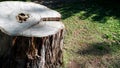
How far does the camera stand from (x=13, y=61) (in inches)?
166

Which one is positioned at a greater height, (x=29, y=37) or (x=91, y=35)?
(x=29, y=37)

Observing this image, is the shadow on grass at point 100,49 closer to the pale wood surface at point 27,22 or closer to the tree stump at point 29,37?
the tree stump at point 29,37

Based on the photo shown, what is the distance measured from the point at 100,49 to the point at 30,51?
1945mm

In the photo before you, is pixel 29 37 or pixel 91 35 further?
pixel 91 35

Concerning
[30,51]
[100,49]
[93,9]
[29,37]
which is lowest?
[100,49]

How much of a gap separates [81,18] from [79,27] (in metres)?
0.48

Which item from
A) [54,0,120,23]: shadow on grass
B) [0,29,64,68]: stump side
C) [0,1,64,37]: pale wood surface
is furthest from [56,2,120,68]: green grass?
[0,1,64,37]: pale wood surface

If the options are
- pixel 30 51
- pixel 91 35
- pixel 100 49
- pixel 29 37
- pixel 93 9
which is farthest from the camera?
pixel 93 9

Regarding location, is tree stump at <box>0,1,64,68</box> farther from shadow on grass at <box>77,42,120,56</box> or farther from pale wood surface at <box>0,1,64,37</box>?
shadow on grass at <box>77,42,120,56</box>

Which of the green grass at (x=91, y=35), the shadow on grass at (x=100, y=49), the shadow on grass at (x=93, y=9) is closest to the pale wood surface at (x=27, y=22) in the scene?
the green grass at (x=91, y=35)

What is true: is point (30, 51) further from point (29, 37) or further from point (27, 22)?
point (27, 22)

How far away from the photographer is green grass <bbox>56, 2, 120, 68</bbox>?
525cm

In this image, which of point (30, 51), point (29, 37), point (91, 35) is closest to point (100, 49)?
point (91, 35)

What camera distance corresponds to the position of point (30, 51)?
4070mm
